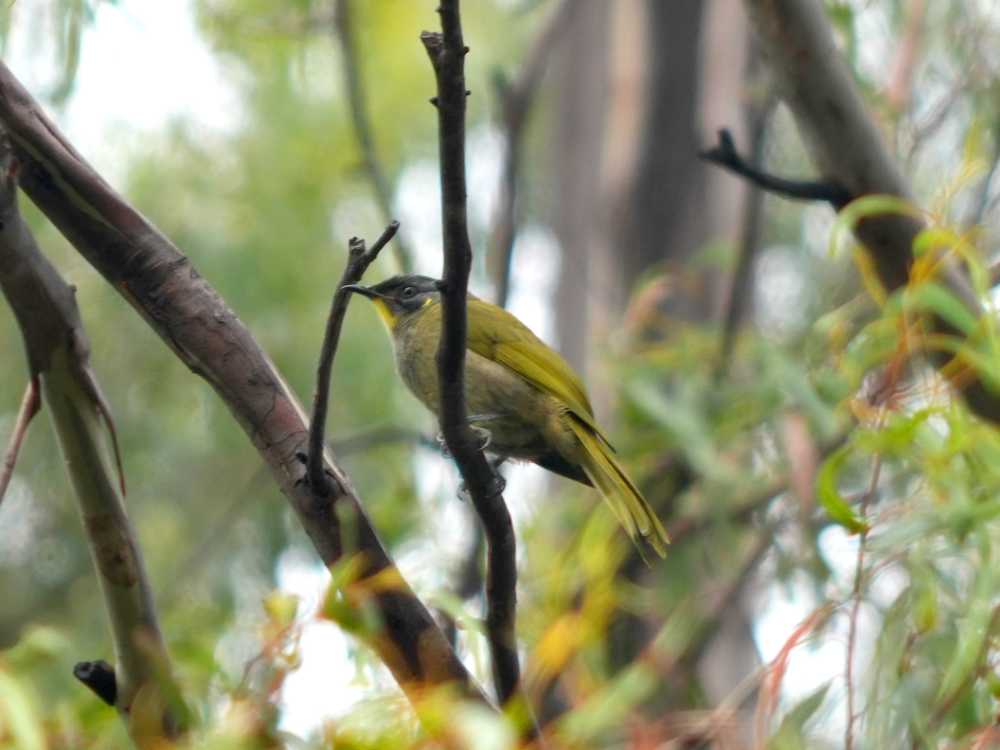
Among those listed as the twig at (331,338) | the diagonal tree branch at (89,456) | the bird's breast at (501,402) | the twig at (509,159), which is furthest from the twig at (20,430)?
the twig at (509,159)

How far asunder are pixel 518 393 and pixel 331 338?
5.61ft

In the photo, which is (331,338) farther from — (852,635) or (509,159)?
(509,159)

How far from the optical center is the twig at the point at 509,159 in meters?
4.77

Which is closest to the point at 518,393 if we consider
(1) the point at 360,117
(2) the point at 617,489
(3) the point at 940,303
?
(2) the point at 617,489

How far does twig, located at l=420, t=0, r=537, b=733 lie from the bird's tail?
0.67 metres

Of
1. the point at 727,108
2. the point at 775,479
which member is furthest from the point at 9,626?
the point at 727,108

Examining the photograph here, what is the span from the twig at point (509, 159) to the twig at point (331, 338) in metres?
2.49

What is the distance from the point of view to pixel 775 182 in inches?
134

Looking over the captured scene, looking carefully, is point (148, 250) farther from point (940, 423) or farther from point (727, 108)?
point (727, 108)

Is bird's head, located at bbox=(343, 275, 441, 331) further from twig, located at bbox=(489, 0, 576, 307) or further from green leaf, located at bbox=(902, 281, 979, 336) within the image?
green leaf, located at bbox=(902, 281, 979, 336)

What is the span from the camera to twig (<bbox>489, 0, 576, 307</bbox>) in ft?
15.6

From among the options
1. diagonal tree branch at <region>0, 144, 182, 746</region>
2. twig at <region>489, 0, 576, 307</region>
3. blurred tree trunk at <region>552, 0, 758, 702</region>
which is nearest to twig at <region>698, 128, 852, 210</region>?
twig at <region>489, 0, 576, 307</region>

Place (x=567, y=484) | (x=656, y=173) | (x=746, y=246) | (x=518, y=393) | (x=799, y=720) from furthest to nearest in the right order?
(x=656, y=173) < (x=567, y=484) < (x=746, y=246) < (x=518, y=393) < (x=799, y=720)

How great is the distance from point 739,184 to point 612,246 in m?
0.72
